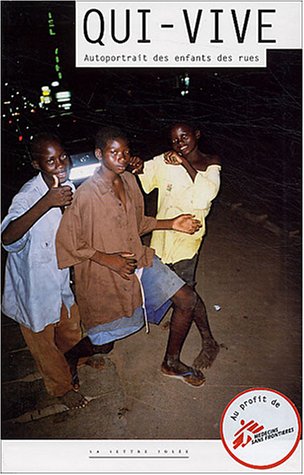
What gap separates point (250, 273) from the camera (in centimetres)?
246

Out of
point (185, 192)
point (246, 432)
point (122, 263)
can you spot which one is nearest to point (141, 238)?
point (122, 263)

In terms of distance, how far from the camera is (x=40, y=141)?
7.83ft

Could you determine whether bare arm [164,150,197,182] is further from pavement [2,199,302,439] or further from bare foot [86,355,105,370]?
bare foot [86,355,105,370]

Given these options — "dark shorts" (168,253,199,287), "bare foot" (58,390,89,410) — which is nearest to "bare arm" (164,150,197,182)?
"dark shorts" (168,253,199,287)

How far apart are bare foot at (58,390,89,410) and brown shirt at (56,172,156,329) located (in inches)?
11.5

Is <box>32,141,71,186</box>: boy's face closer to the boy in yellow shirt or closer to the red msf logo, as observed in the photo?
the boy in yellow shirt

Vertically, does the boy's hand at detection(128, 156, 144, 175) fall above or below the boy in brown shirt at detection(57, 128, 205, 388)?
above

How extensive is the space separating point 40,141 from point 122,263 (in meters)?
0.57

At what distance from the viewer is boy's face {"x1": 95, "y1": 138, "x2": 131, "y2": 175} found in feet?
7.84

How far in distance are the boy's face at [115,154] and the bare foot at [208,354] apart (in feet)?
2.57

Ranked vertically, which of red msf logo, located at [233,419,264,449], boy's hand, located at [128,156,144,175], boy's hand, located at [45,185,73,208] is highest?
boy's hand, located at [128,156,144,175]

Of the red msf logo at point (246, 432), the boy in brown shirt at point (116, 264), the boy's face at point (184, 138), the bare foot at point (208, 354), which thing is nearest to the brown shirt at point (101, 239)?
the boy in brown shirt at point (116, 264)

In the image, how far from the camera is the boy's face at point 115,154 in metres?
2.39

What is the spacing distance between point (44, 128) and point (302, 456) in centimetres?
163
